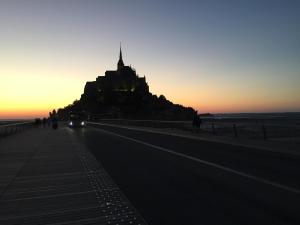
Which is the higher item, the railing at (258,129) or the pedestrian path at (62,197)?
the railing at (258,129)

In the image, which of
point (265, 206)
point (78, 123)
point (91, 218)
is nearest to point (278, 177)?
point (265, 206)

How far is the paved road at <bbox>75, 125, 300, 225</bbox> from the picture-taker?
6777 mm

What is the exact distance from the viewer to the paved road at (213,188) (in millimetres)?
6777

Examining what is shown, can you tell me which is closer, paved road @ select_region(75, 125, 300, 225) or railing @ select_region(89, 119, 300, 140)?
paved road @ select_region(75, 125, 300, 225)

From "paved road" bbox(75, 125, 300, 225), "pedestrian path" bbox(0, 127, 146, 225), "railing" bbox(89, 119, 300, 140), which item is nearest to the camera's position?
"paved road" bbox(75, 125, 300, 225)

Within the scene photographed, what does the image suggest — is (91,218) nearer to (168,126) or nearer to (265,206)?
(265,206)

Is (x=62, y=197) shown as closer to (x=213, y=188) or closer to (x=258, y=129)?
(x=213, y=188)

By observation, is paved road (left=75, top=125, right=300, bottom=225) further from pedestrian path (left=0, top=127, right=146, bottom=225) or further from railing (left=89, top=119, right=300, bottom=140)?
railing (left=89, top=119, right=300, bottom=140)

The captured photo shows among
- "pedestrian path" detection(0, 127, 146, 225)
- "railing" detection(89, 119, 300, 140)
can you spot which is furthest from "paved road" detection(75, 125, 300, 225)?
"railing" detection(89, 119, 300, 140)

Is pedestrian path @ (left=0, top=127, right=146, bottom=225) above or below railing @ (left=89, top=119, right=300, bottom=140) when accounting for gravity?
below

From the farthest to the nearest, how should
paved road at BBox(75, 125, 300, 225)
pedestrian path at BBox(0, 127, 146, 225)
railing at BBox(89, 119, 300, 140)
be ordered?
railing at BBox(89, 119, 300, 140), pedestrian path at BBox(0, 127, 146, 225), paved road at BBox(75, 125, 300, 225)

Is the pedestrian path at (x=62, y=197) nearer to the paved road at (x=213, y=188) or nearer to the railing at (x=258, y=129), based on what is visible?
the paved road at (x=213, y=188)

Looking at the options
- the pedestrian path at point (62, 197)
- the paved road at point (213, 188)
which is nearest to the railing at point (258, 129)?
the paved road at point (213, 188)

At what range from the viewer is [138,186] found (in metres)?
9.85
